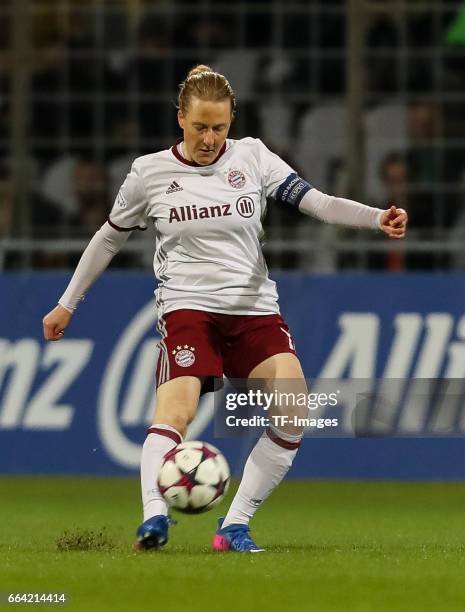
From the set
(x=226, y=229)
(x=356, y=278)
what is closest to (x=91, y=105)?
(x=356, y=278)

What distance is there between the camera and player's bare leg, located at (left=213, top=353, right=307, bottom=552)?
7246 millimetres

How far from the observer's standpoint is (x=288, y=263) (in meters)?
11.9

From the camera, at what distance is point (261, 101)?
42.5ft

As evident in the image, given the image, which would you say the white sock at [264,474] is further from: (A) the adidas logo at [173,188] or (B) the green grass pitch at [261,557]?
(A) the adidas logo at [173,188]

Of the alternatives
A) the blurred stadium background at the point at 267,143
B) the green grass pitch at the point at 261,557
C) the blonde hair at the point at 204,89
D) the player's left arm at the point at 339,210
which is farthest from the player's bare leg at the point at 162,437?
the blurred stadium background at the point at 267,143

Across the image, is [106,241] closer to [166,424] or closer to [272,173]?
[272,173]

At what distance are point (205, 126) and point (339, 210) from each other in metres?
0.63

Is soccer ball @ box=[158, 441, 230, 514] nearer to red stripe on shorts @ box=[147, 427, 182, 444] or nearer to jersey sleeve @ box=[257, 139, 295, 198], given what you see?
red stripe on shorts @ box=[147, 427, 182, 444]

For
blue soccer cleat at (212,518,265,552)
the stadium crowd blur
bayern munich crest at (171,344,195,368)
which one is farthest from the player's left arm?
the stadium crowd blur

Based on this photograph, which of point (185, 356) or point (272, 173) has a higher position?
point (272, 173)

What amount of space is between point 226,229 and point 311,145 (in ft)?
18.9

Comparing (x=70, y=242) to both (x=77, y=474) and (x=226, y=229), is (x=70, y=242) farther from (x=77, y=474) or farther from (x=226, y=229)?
(x=226, y=229)

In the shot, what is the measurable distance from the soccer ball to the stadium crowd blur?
19.0 ft

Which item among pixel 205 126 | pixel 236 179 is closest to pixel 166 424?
pixel 236 179
